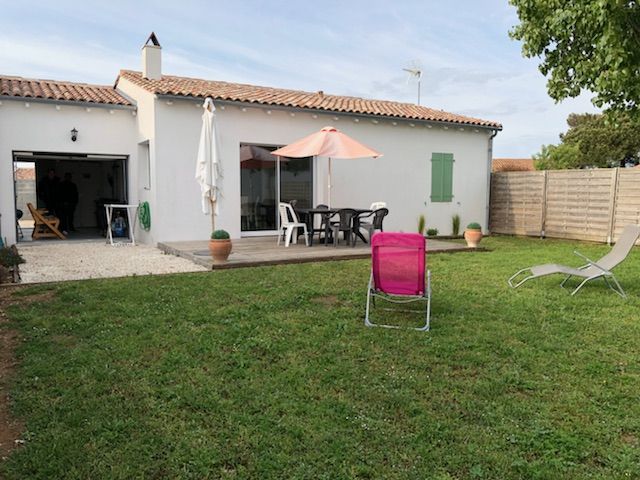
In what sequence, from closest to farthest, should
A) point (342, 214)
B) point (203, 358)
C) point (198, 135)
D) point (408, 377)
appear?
point (408, 377), point (203, 358), point (342, 214), point (198, 135)

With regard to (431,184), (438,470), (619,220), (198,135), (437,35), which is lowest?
(438,470)

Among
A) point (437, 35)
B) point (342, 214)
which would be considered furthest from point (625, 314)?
point (437, 35)

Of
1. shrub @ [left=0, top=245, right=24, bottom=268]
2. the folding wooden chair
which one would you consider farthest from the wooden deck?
the folding wooden chair

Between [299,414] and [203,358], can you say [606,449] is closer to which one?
[299,414]

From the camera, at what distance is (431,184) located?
48.0 feet

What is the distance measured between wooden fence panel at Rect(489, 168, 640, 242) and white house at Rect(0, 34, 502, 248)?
2.18 feet

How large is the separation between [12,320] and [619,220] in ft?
43.0

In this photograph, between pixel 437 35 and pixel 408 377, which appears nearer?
pixel 408 377

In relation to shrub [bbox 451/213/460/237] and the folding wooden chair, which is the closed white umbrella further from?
shrub [bbox 451/213/460/237]

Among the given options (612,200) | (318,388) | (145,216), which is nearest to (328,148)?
(145,216)

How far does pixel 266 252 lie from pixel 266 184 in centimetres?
341

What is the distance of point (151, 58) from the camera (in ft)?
41.7

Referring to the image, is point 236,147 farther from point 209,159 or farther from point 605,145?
point 605,145

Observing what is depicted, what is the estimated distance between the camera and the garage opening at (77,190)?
15.5m
